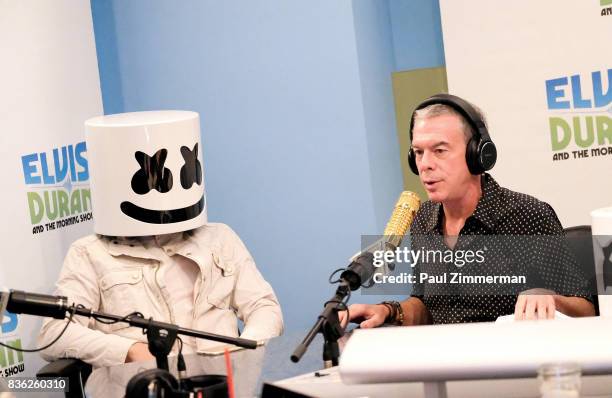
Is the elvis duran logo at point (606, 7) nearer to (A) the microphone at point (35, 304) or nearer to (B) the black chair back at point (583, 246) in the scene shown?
(B) the black chair back at point (583, 246)

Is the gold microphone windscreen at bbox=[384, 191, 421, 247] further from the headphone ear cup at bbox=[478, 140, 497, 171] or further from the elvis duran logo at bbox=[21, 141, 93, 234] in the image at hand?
the elvis duran logo at bbox=[21, 141, 93, 234]

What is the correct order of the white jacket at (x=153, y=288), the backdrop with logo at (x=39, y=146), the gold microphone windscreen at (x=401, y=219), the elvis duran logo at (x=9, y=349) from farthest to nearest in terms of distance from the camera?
the backdrop with logo at (x=39, y=146), the elvis duran logo at (x=9, y=349), the white jacket at (x=153, y=288), the gold microphone windscreen at (x=401, y=219)

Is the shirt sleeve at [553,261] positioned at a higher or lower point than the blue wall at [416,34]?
lower

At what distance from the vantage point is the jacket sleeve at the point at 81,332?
3221mm

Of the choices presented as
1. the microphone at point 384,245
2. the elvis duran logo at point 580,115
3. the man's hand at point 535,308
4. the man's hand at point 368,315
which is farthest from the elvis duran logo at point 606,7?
the man's hand at point 535,308

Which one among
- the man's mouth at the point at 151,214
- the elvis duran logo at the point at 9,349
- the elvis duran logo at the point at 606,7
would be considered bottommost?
the elvis duran logo at the point at 9,349

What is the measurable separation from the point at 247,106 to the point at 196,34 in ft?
1.36

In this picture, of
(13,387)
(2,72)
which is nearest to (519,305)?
(13,387)

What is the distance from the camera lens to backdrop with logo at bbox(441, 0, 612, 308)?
4.13 meters

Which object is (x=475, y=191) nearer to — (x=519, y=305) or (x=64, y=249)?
(x=519, y=305)

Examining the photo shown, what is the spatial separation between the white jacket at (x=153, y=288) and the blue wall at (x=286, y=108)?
0.99 m

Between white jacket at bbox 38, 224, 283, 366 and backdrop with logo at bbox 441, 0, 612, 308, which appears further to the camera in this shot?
backdrop with logo at bbox 441, 0, 612, 308

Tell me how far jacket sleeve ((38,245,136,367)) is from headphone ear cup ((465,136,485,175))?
120 centimetres

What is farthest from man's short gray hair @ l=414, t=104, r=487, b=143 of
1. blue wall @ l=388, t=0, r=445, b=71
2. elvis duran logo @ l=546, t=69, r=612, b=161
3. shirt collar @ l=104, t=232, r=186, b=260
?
blue wall @ l=388, t=0, r=445, b=71
